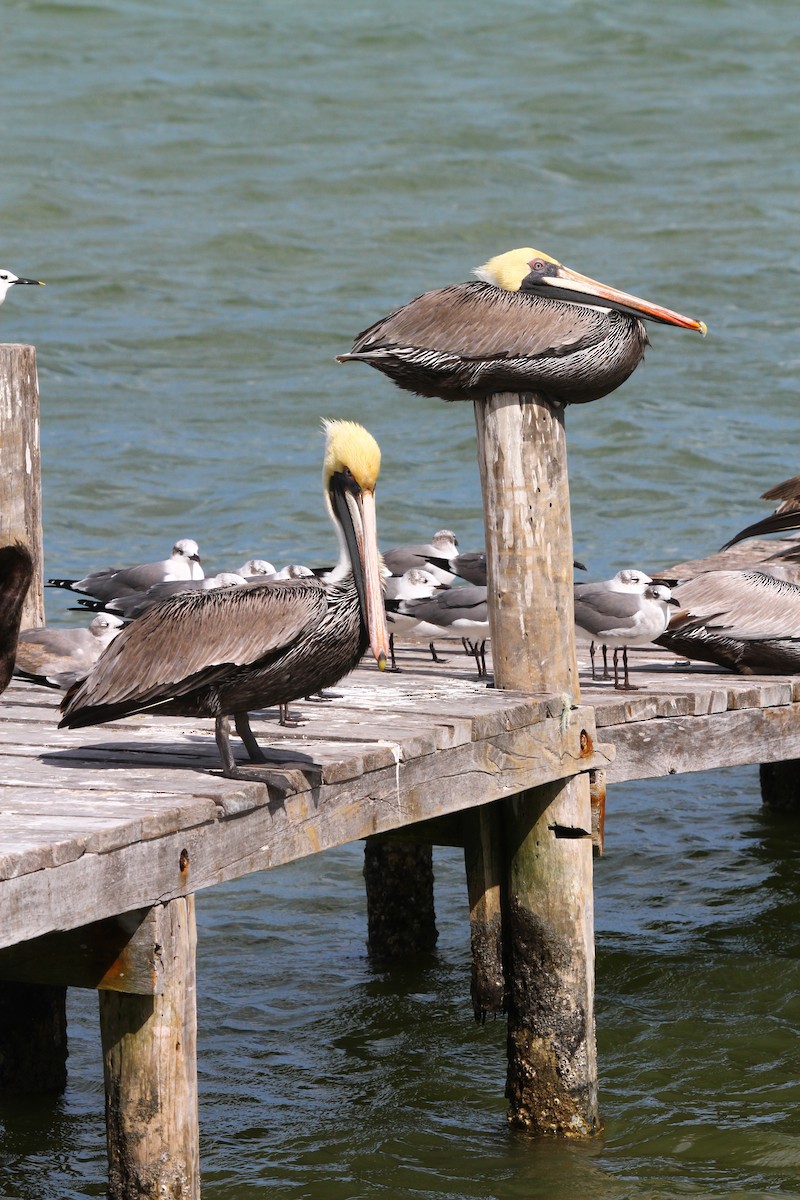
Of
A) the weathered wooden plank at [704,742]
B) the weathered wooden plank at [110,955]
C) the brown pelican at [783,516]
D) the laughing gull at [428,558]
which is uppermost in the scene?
the brown pelican at [783,516]

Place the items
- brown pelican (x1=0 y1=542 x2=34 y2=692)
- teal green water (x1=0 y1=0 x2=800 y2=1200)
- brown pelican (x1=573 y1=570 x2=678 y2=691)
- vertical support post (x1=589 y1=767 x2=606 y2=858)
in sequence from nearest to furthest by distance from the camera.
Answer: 1. brown pelican (x1=0 y1=542 x2=34 y2=692)
2. vertical support post (x1=589 y1=767 x2=606 y2=858)
3. teal green water (x1=0 y1=0 x2=800 y2=1200)
4. brown pelican (x1=573 y1=570 x2=678 y2=691)

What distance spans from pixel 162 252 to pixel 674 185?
755 cm

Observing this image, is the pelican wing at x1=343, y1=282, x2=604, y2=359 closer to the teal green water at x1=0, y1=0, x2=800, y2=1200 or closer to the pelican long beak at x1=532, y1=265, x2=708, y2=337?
the pelican long beak at x1=532, y1=265, x2=708, y2=337

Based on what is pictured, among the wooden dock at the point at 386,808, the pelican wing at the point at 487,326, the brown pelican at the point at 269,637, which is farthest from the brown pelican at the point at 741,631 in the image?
the brown pelican at the point at 269,637

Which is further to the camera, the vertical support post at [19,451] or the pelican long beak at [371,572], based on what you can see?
the vertical support post at [19,451]

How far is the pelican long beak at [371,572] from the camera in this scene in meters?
5.14

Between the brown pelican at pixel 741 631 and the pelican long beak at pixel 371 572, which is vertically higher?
the pelican long beak at pixel 371 572

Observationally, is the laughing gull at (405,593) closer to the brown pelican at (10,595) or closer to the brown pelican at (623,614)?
the brown pelican at (623,614)

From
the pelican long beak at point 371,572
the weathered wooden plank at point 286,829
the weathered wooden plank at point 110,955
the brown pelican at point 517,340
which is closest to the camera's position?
the weathered wooden plank at point 286,829

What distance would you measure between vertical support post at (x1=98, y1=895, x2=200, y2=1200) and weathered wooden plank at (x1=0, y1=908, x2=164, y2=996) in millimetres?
33

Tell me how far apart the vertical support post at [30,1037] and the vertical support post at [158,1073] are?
2.31 m

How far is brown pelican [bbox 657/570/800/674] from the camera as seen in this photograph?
8.22 meters

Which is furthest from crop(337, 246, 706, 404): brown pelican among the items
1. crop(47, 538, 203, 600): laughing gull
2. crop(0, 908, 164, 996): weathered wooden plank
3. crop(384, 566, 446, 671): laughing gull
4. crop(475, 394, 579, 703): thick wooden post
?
crop(0, 908, 164, 996): weathered wooden plank

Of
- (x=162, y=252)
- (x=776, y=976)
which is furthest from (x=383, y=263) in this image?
(x=776, y=976)
